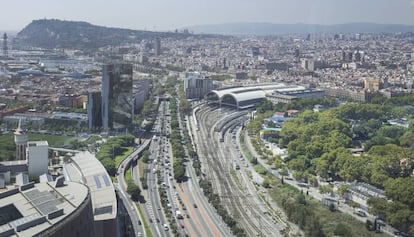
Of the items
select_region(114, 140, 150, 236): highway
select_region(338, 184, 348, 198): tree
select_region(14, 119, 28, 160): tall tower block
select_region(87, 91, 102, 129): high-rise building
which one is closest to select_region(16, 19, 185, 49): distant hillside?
select_region(87, 91, 102, 129): high-rise building

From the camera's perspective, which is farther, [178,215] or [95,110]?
[95,110]

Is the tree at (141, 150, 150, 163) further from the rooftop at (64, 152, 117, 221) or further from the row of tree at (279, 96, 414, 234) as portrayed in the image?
the row of tree at (279, 96, 414, 234)

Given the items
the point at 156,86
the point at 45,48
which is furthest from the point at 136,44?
the point at 156,86

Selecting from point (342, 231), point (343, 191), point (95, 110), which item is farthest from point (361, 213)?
point (95, 110)

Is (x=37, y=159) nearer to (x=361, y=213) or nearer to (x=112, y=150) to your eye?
(x=112, y=150)

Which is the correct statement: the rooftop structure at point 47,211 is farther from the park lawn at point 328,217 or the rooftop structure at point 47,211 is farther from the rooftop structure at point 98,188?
the park lawn at point 328,217


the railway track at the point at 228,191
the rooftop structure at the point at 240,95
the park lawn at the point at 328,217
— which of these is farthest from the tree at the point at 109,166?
the rooftop structure at the point at 240,95
